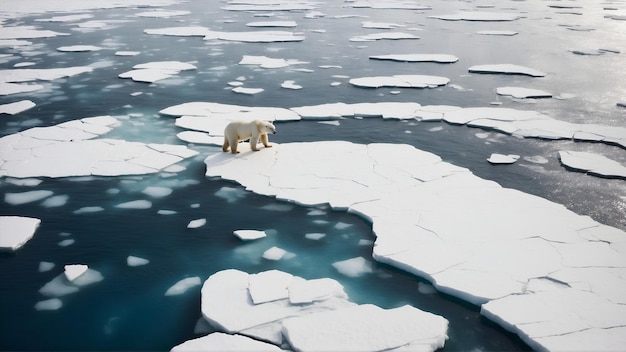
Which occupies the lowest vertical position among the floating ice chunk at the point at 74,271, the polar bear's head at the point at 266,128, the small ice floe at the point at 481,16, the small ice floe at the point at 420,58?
the floating ice chunk at the point at 74,271

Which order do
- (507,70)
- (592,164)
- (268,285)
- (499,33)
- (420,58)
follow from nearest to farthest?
(268,285) < (592,164) < (507,70) < (420,58) < (499,33)

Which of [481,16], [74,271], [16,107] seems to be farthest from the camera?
[481,16]

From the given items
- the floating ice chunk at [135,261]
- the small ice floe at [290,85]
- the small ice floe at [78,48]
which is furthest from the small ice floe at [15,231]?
the small ice floe at [78,48]

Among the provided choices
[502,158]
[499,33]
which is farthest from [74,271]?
[499,33]

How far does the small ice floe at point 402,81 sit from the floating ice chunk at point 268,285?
694 cm

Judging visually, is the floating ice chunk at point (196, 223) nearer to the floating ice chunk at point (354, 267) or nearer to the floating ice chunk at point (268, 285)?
the floating ice chunk at point (268, 285)

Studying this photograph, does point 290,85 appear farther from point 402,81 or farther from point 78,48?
point 78,48

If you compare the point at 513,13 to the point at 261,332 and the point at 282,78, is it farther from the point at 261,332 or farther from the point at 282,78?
the point at 261,332

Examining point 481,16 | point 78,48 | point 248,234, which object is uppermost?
point 78,48

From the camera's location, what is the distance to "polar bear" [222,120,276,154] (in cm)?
658

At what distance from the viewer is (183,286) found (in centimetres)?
407

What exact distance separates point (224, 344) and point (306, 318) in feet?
1.97

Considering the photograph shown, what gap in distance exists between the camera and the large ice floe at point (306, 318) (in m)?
3.34

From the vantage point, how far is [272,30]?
17969mm
